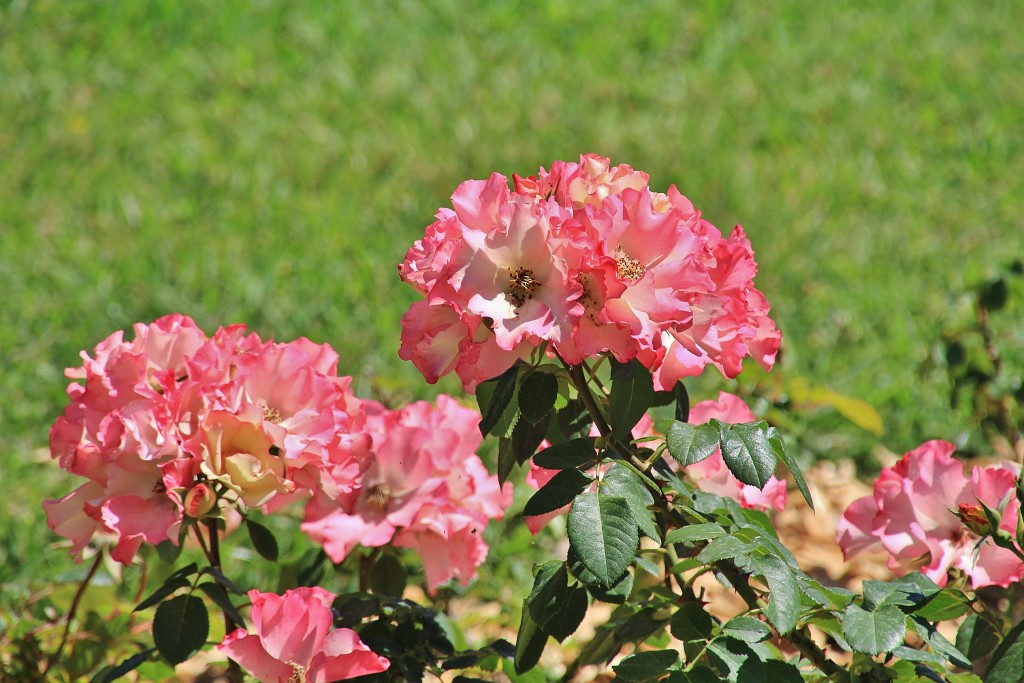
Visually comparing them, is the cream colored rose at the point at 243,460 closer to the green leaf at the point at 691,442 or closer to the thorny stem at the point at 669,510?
the thorny stem at the point at 669,510

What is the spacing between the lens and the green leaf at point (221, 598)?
1.51 m

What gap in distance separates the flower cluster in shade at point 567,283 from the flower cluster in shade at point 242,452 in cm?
29

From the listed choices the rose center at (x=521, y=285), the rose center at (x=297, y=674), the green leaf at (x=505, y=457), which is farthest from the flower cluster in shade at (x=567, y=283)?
the rose center at (x=297, y=674)

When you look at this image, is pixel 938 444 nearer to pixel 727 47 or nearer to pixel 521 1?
pixel 727 47

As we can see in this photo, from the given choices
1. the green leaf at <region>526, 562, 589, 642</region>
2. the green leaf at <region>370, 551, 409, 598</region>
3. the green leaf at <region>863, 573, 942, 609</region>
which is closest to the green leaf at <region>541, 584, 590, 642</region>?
the green leaf at <region>526, 562, 589, 642</region>

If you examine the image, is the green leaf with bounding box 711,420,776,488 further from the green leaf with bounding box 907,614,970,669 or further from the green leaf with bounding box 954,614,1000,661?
the green leaf with bounding box 954,614,1000,661

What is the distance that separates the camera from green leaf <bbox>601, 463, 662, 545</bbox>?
119cm

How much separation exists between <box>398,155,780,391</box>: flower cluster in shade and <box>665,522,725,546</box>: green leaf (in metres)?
0.17

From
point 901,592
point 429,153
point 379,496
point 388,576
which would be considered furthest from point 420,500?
point 429,153

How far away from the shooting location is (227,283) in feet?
11.5

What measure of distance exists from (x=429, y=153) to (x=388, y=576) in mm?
2716

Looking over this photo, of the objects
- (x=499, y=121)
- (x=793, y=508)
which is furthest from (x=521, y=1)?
(x=793, y=508)

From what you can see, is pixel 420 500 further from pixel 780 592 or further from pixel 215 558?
pixel 780 592

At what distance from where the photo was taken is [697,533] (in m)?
1.27
